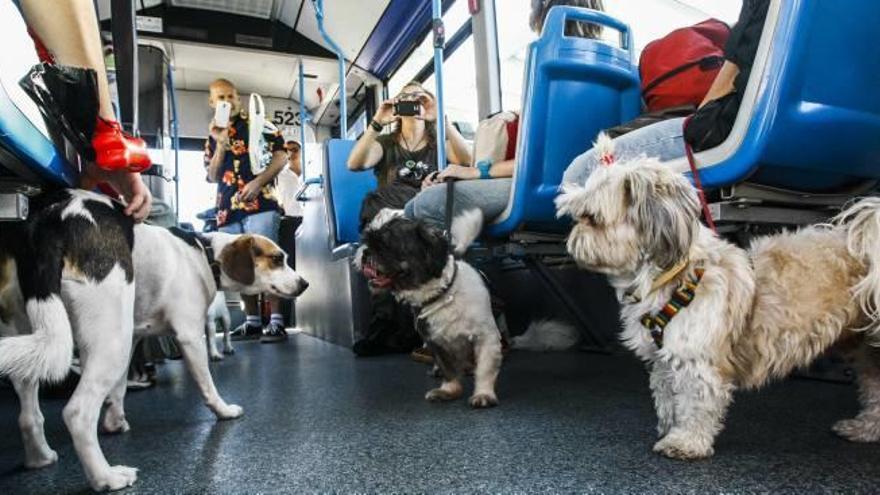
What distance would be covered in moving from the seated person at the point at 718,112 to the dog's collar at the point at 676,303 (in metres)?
0.34

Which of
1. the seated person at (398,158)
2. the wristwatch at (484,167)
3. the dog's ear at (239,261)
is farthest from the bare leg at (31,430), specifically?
the seated person at (398,158)

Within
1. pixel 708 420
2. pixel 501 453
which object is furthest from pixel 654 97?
pixel 501 453

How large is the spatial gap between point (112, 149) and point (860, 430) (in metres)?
1.70

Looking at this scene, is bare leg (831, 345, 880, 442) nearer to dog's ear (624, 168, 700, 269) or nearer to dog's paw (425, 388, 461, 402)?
dog's ear (624, 168, 700, 269)

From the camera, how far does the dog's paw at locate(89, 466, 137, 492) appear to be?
3.51 ft

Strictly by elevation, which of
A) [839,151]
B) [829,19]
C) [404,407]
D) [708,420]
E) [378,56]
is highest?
[378,56]

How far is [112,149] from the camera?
1.11 m

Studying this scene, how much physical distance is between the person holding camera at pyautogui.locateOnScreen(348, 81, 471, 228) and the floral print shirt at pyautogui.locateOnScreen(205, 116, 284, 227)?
3.64 ft

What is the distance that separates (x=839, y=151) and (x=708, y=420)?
668 millimetres

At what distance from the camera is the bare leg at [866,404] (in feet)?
3.93

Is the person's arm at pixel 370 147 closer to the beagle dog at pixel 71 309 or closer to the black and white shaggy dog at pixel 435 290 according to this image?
the black and white shaggy dog at pixel 435 290

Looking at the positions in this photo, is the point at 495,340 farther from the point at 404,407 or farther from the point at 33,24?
the point at 33,24

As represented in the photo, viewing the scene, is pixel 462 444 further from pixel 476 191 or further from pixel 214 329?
pixel 214 329

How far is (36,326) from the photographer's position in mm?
965
